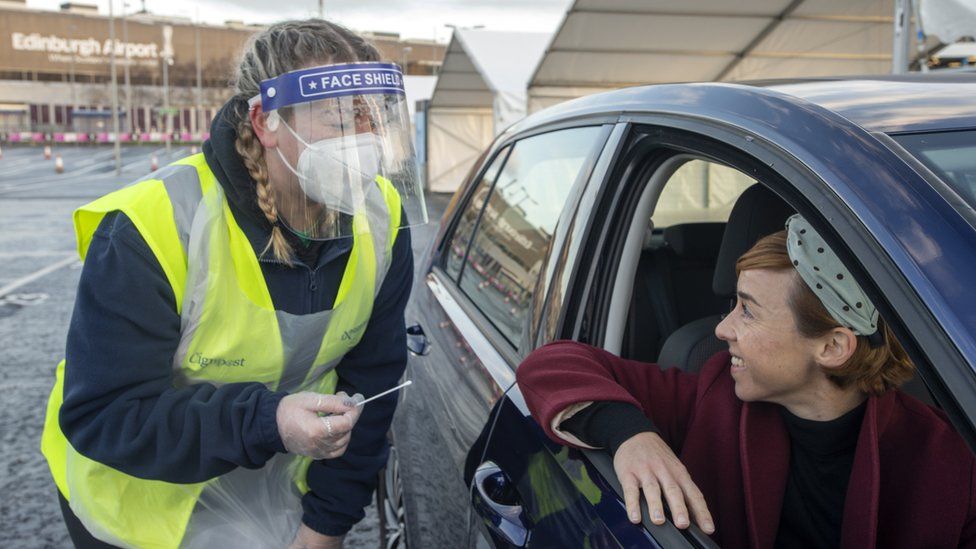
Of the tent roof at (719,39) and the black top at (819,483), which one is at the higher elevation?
the tent roof at (719,39)

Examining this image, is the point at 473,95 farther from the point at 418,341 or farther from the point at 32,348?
the point at 418,341

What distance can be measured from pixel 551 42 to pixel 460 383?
9.77 meters

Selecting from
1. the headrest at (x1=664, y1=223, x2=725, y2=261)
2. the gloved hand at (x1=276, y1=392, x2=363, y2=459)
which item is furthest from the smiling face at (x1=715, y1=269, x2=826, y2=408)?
the headrest at (x1=664, y1=223, x2=725, y2=261)

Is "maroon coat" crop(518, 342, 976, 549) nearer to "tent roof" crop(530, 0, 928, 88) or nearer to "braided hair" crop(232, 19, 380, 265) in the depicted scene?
"braided hair" crop(232, 19, 380, 265)

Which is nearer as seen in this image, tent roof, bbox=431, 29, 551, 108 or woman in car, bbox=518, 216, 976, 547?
woman in car, bbox=518, 216, 976, 547

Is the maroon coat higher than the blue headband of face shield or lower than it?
lower

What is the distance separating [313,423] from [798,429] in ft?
2.79

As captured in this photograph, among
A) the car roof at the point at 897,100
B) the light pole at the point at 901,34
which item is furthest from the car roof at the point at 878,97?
the light pole at the point at 901,34

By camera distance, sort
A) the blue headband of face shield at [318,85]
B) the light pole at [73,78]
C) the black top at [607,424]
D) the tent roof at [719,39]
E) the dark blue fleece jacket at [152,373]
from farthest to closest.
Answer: the light pole at [73,78] → the tent roof at [719,39] → the blue headband of face shield at [318,85] → the dark blue fleece jacket at [152,373] → the black top at [607,424]

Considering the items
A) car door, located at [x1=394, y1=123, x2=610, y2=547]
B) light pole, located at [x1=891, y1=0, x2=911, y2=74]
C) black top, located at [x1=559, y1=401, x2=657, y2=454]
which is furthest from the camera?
light pole, located at [x1=891, y1=0, x2=911, y2=74]

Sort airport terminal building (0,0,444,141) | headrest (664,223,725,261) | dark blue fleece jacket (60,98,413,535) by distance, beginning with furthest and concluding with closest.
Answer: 1. airport terminal building (0,0,444,141)
2. headrest (664,223,725,261)
3. dark blue fleece jacket (60,98,413,535)

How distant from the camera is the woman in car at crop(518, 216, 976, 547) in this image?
1.46 meters

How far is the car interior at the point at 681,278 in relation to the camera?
1874 mm

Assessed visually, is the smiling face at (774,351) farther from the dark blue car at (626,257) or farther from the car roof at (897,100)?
the car roof at (897,100)
